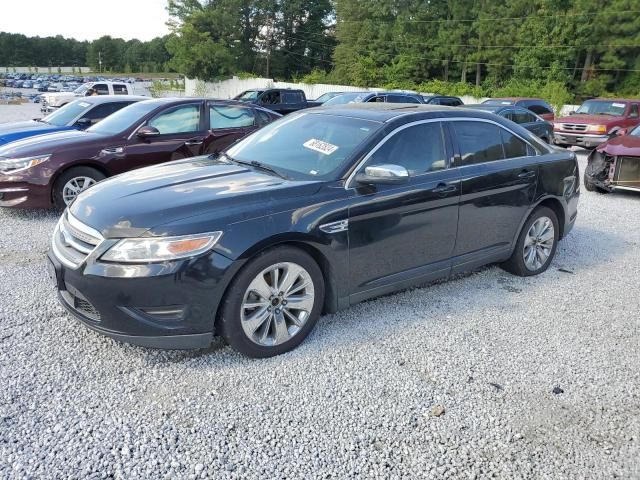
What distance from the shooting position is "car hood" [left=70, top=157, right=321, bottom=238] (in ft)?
10.2

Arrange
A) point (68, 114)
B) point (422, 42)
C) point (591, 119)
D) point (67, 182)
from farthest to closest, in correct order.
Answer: point (422, 42), point (591, 119), point (68, 114), point (67, 182)

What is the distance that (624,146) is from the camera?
875cm

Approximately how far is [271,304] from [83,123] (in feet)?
23.1

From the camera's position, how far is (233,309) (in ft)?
A: 10.4

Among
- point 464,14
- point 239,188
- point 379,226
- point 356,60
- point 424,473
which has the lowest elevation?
point 424,473

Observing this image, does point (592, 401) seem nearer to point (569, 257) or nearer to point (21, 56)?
point (569, 257)

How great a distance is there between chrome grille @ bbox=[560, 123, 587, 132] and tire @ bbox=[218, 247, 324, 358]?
14.6 m

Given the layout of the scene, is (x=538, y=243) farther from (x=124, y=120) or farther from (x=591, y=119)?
(x=591, y=119)

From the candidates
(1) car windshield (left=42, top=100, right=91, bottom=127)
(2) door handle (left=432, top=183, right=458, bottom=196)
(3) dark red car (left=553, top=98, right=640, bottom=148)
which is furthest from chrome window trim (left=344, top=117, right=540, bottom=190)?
(3) dark red car (left=553, top=98, right=640, bottom=148)

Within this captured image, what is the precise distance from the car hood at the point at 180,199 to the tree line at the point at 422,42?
3888 cm

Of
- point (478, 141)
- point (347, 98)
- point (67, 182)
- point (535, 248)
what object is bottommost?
point (535, 248)

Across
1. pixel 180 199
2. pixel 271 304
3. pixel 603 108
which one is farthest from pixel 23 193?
pixel 603 108

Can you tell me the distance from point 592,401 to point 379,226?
5.73ft

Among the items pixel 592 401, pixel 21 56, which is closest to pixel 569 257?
pixel 592 401
